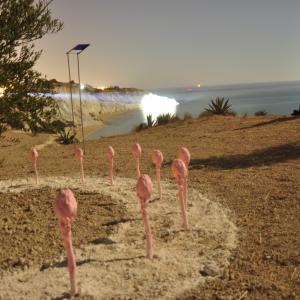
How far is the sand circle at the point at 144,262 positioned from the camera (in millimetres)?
4676

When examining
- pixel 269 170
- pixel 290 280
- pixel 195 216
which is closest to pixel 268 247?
pixel 290 280

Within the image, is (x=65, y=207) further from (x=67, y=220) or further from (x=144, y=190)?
(x=144, y=190)

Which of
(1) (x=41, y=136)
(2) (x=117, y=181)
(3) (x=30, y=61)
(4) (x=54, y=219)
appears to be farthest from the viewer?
(1) (x=41, y=136)

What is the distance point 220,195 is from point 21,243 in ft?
12.7

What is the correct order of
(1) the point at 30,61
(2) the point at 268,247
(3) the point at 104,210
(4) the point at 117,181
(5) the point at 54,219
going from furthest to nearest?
(4) the point at 117,181 < (1) the point at 30,61 < (3) the point at 104,210 < (5) the point at 54,219 < (2) the point at 268,247

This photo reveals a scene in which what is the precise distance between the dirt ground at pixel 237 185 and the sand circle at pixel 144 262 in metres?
0.21

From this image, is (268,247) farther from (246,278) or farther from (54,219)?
(54,219)

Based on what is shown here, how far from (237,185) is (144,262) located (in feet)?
13.7

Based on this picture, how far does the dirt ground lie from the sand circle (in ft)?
0.68

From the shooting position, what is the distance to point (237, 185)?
29.4ft

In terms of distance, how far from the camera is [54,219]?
6.85 meters

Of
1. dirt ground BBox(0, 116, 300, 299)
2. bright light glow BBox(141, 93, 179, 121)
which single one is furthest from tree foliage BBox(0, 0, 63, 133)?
bright light glow BBox(141, 93, 179, 121)

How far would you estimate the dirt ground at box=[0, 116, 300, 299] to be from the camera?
4.84 meters

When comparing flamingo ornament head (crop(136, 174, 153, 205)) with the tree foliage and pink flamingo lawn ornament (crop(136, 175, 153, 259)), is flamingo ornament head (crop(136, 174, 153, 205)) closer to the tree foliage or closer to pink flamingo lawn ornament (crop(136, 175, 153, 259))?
pink flamingo lawn ornament (crop(136, 175, 153, 259))
